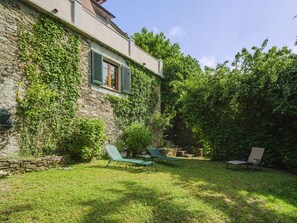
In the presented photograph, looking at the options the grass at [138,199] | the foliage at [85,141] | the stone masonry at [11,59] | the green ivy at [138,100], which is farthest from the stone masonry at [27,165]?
the green ivy at [138,100]

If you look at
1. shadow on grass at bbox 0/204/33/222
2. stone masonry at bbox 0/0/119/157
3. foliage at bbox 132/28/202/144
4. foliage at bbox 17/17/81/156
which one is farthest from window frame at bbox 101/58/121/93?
shadow on grass at bbox 0/204/33/222

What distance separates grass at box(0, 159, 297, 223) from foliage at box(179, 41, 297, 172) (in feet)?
10.9

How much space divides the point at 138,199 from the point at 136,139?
6047mm

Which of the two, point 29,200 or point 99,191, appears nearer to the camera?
point 29,200

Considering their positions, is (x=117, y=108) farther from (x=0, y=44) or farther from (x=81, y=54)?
(x=0, y=44)

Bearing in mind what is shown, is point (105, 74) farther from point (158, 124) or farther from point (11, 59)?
point (158, 124)

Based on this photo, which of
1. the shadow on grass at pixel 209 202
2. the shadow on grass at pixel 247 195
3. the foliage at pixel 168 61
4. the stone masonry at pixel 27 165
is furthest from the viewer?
the foliage at pixel 168 61

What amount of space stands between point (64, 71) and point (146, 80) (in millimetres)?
5588

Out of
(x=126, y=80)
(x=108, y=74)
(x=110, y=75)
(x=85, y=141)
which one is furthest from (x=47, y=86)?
(x=126, y=80)

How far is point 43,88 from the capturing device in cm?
681

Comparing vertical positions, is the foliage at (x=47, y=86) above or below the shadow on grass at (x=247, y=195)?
Result: above

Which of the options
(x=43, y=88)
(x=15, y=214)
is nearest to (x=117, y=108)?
(x=43, y=88)

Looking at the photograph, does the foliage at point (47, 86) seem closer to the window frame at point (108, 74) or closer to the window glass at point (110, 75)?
the window frame at point (108, 74)

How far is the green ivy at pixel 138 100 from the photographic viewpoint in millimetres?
10414
